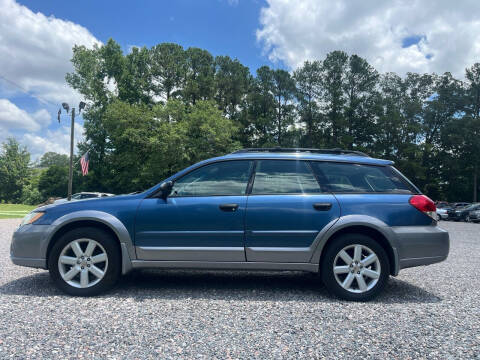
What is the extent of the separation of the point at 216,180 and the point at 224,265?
1.01 metres

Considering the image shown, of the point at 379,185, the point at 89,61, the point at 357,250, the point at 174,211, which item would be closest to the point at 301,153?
the point at 379,185

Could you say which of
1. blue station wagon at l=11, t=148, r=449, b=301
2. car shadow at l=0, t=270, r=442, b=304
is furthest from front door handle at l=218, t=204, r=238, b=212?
car shadow at l=0, t=270, r=442, b=304

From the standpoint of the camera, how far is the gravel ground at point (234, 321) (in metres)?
2.62

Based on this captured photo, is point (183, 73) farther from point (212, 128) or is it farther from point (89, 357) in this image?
point (89, 357)

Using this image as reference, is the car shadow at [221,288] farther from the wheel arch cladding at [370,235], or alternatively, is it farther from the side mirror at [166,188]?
the side mirror at [166,188]

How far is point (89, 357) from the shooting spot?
2.48m

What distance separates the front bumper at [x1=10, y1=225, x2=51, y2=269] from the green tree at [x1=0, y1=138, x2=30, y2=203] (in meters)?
65.9

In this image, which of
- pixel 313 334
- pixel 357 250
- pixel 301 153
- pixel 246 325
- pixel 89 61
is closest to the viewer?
pixel 313 334

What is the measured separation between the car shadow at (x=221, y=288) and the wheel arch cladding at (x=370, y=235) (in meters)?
0.48

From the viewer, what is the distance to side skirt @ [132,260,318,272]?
389cm

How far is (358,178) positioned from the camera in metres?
4.17

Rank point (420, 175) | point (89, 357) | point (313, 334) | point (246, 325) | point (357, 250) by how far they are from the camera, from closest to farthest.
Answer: point (89, 357), point (313, 334), point (246, 325), point (357, 250), point (420, 175)

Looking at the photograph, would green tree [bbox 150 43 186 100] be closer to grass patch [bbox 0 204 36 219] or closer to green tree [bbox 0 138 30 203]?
grass patch [bbox 0 204 36 219]

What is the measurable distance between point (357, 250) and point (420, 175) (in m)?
41.9
